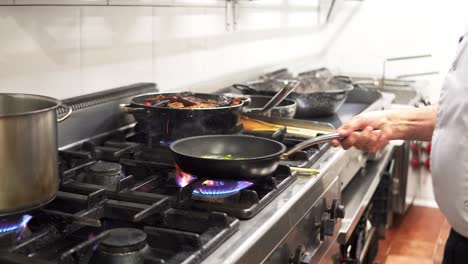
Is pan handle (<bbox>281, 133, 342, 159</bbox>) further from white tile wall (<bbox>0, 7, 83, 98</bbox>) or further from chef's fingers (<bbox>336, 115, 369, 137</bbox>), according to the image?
white tile wall (<bbox>0, 7, 83, 98</bbox>)

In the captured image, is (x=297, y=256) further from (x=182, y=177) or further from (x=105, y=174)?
(x=105, y=174)

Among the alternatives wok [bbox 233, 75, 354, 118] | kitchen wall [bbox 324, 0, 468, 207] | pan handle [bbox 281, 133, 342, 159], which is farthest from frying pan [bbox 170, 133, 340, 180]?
kitchen wall [bbox 324, 0, 468, 207]

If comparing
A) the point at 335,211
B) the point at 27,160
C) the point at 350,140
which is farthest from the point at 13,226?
the point at 350,140

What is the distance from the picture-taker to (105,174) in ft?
3.54

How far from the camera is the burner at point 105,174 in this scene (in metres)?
1.07

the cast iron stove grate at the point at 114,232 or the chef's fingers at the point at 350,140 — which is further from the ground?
the chef's fingers at the point at 350,140

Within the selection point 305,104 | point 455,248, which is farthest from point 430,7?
point 455,248

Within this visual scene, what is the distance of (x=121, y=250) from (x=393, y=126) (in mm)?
912

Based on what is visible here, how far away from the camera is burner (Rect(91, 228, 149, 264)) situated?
752 millimetres

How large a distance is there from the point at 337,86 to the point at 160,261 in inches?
61.0

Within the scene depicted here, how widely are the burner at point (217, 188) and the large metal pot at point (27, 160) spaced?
0.85ft

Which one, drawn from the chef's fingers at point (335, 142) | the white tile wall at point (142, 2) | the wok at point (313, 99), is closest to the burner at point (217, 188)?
the chef's fingers at point (335, 142)

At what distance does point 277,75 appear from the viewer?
2.41m

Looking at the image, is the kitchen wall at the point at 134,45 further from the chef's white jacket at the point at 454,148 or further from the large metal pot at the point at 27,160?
the chef's white jacket at the point at 454,148
